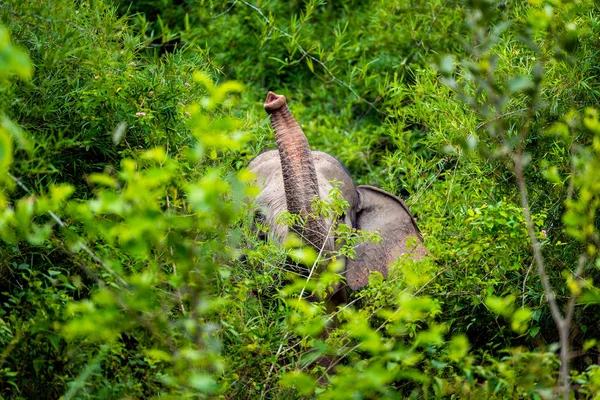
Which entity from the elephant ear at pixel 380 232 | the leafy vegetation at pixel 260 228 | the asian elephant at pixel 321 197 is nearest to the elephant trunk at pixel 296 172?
the asian elephant at pixel 321 197

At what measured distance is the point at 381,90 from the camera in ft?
22.4

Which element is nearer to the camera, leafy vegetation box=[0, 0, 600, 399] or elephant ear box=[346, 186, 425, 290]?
leafy vegetation box=[0, 0, 600, 399]

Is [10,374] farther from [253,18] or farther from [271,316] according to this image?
[253,18]

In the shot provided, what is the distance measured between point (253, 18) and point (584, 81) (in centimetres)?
381

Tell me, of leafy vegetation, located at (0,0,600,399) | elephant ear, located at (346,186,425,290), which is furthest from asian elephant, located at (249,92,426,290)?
leafy vegetation, located at (0,0,600,399)

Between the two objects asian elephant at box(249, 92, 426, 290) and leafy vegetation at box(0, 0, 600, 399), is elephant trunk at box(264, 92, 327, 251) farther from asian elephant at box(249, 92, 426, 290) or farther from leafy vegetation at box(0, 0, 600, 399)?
leafy vegetation at box(0, 0, 600, 399)

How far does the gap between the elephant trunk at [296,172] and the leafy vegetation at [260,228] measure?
0.14m

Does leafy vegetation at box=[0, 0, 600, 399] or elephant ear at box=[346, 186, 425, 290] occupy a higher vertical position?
leafy vegetation at box=[0, 0, 600, 399]

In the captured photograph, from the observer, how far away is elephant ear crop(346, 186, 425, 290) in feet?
18.1

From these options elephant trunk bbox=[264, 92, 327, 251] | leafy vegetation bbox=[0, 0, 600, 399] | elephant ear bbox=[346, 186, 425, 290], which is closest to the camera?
leafy vegetation bbox=[0, 0, 600, 399]

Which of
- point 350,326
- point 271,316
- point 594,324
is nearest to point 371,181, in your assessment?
point 594,324

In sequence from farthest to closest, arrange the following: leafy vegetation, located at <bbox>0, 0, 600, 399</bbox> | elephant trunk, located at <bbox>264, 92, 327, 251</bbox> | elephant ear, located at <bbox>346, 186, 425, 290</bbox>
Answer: elephant ear, located at <bbox>346, 186, 425, 290</bbox>
elephant trunk, located at <bbox>264, 92, 327, 251</bbox>
leafy vegetation, located at <bbox>0, 0, 600, 399</bbox>

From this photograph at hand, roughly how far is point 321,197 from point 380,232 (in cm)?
44

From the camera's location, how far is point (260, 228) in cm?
494
